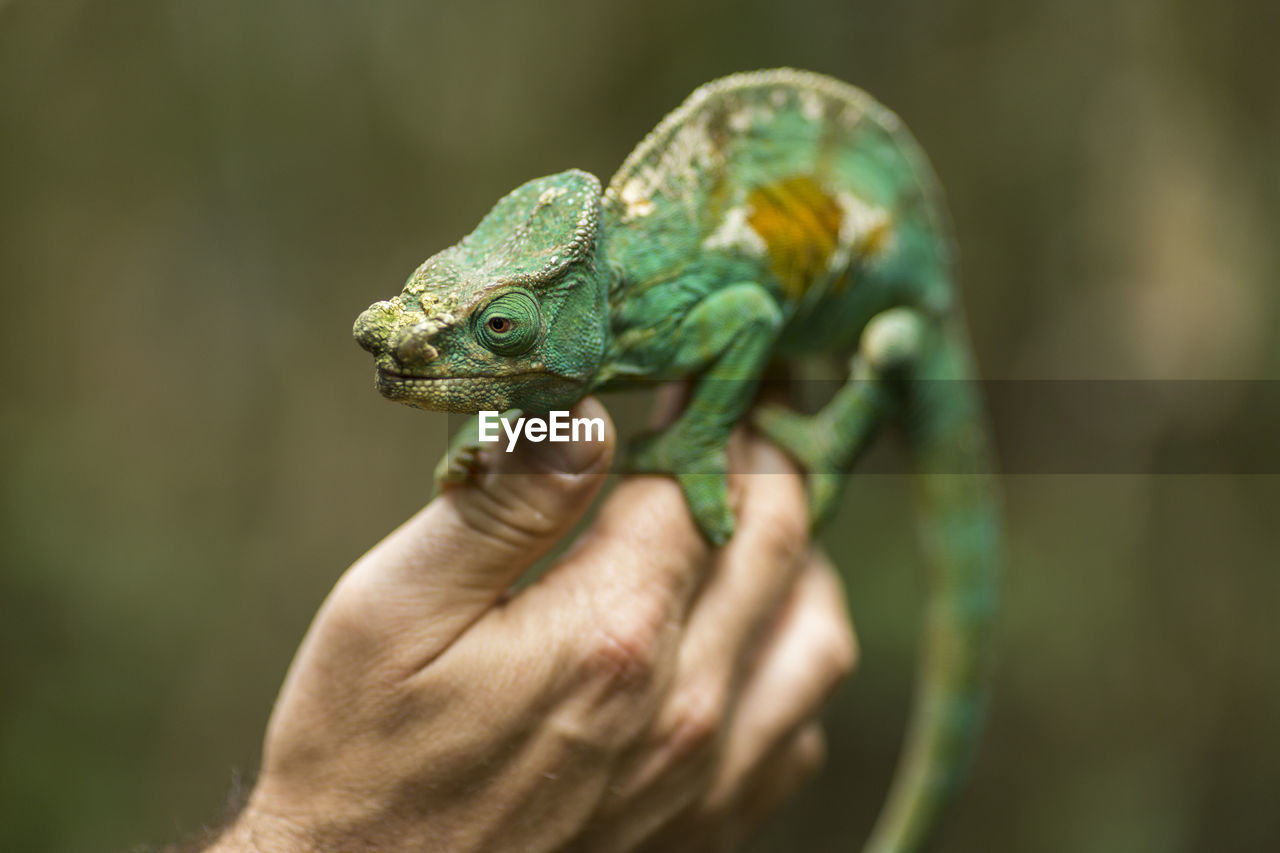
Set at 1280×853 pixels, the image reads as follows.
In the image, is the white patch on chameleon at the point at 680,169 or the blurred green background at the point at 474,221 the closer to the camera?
the white patch on chameleon at the point at 680,169

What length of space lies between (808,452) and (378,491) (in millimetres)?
1437

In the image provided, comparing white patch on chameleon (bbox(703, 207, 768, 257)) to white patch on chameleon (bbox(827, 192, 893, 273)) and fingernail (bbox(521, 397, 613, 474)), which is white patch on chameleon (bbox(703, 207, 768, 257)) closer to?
white patch on chameleon (bbox(827, 192, 893, 273))

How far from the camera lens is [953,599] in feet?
A: 5.73

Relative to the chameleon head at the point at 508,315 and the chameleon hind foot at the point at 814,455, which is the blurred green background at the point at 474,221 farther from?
the chameleon head at the point at 508,315

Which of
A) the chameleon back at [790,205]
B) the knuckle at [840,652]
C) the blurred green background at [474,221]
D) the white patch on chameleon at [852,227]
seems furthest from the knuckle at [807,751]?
the blurred green background at [474,221]

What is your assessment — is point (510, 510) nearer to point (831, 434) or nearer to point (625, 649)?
point (625, 649)

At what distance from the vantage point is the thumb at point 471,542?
1.02 meters

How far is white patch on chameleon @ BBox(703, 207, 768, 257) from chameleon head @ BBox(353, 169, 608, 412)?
0.78 feet

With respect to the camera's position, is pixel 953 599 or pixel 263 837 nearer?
pixel 263 837

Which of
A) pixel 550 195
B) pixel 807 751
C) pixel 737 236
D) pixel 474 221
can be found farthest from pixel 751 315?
pixel 474 221

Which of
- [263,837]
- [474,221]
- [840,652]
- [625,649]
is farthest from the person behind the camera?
[474,221]

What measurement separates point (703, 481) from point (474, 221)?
63.6 inches

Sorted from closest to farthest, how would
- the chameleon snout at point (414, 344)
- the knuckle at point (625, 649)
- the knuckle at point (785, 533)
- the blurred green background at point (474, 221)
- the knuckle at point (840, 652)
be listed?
1. the chameleon snout at point (414, 344)
2. the knuckle at point (625, 649)
3. the knuckle at point (785, 533)
4. the knuckle at point (840, 652)
5. the blurred green background at point (474, 221)

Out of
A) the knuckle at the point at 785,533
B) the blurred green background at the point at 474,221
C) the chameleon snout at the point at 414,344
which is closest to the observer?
the chameleon snout at the point at 414,344
